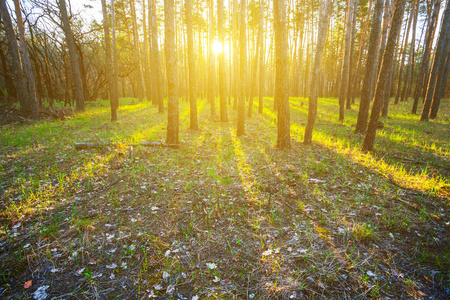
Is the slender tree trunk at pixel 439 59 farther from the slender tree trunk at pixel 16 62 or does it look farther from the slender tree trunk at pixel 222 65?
the slender tree trunk at pixel 16 62

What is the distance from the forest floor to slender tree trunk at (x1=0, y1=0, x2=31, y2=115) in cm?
732

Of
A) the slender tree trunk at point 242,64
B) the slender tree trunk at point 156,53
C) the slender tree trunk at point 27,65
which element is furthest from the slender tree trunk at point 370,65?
the slender tree trunk at point 27,65

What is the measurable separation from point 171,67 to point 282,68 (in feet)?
13.0

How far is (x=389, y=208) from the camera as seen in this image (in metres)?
4.09

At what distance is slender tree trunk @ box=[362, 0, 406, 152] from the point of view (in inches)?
232

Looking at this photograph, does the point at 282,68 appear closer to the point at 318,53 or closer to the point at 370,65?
the point at 318,53

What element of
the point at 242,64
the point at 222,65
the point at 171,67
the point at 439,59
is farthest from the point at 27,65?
the point at 439,59

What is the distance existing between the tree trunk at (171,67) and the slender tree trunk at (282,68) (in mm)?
3555

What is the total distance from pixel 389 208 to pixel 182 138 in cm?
771

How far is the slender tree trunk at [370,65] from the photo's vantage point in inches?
276

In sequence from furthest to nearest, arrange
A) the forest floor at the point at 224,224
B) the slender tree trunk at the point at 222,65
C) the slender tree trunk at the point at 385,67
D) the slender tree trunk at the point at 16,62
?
the slender tree trunk at the point at 16,62
the slender tree trunk at the point at 222,65
the slender tree trunk at the point at 385,67
the forest floor at the point at 224,224

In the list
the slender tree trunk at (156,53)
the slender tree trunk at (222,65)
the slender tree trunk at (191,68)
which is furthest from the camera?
the slender tree trunk at (156,53)

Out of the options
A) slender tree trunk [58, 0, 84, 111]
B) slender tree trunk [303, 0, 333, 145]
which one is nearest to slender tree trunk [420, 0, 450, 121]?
slender tree trunk [303, 0, 333, 145]

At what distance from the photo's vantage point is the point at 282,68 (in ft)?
22.2
